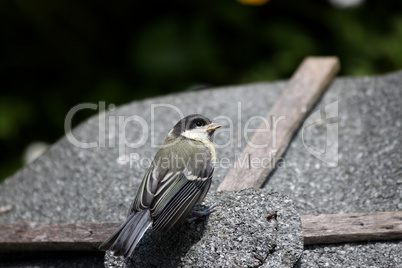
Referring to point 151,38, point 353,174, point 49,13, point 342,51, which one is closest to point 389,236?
point 353,174

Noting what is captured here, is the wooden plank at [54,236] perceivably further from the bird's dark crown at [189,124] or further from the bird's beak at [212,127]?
the bird's beak at [212,127]

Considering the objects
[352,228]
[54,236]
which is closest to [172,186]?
[54,236]

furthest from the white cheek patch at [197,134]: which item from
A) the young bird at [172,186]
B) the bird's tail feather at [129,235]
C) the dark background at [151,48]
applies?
the dark background at [151,48]

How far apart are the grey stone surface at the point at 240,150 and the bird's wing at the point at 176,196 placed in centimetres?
48

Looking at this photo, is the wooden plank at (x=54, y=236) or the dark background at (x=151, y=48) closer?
the wooden plank at (x=54, y=236)

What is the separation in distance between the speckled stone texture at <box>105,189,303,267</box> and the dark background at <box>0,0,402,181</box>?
7.10ft

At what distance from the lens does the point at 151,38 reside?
4.34 m

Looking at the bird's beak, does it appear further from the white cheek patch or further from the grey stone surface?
the grey stone surface

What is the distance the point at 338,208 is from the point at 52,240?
153 centimetres

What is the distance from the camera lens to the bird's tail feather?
2.03m

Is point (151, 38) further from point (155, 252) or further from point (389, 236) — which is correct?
point (389, 236)

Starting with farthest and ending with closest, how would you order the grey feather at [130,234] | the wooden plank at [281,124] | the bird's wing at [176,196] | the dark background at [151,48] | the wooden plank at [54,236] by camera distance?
the dark background at [151,48] → the wooden plank at [281,124] → the wooden plank at [54,236] → the bird's wing at [176,196] → the grey feather at [130,234]

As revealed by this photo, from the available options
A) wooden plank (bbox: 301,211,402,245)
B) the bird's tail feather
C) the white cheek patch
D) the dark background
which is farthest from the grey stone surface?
the bird's tail feather

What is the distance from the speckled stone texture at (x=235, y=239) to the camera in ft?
6.89
